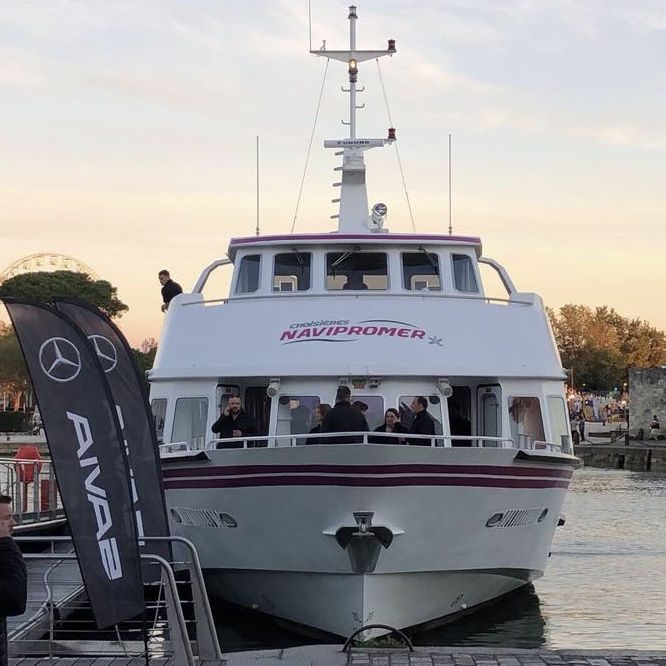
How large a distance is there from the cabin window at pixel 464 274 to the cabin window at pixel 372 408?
2984mm

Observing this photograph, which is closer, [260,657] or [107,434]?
[107,434]

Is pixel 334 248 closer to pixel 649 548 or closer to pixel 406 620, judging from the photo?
pixel 406 620

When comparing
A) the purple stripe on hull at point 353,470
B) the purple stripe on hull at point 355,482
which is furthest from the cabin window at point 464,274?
the purple stripe on hull at point 355,482

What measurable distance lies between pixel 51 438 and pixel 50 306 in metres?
0.96

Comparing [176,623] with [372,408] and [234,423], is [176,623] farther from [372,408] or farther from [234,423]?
[372,408]

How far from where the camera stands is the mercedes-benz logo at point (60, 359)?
10375mm

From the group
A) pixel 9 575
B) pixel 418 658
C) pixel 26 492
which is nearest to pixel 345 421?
pixel 418 658

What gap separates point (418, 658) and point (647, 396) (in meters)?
67.7

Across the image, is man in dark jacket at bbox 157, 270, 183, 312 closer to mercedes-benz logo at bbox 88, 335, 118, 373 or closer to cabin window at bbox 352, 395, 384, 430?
cabin window at bbox 352, 395, 384, 430

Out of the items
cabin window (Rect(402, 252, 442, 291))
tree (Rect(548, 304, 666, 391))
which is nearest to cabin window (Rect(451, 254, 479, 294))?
cabin window (Rect(402, 252, 442, 291))

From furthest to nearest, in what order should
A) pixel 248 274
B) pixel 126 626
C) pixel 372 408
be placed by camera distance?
pixel 248 274 < pixel 372 408 < pixel 126 626

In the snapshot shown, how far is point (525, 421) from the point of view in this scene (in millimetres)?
18672

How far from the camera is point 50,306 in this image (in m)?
10.5

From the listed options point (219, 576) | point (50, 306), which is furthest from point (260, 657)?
point (219, 576)
